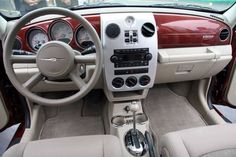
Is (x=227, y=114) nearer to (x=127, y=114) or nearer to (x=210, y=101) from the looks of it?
(x=210, y=101)

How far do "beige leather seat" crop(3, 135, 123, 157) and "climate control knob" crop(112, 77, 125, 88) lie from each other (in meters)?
0.39

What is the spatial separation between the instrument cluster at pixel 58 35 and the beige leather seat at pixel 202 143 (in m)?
0.70

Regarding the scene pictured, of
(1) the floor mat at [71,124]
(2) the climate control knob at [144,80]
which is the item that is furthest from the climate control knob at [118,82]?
(1) the floor mat at [71,124]

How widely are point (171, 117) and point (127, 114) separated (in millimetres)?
562

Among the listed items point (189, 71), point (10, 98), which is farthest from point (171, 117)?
point (10, 98)

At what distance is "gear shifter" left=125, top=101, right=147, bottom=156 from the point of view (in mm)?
1340

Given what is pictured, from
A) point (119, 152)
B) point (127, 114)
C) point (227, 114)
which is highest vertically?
point (119, 152)

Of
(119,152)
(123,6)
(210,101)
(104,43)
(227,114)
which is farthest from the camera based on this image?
(227,114)

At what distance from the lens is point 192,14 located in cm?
154

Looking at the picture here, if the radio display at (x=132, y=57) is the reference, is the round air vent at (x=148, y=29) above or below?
above

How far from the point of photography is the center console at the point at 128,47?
127 cm

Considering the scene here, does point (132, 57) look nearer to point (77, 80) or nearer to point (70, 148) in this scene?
point (77, 80)

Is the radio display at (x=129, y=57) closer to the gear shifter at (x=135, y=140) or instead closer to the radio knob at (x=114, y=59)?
the radio knob at (x=114, y=59)

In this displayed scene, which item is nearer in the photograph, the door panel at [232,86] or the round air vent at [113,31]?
the round air vent at [113,31]
